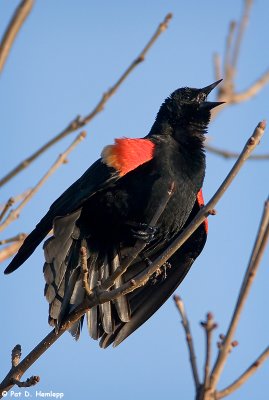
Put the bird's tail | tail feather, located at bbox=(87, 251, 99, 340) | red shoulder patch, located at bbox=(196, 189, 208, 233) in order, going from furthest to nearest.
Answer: red shoulder patch, located at bbox=(196, 189, 208, 233), tail feather, located at bbox=(87, 251, 99, 340), the bird's tail

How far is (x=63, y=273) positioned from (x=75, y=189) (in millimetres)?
574

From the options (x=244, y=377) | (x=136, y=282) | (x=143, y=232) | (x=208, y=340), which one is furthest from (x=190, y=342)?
(x=143, y=232)

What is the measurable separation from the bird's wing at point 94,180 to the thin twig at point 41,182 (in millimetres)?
1150

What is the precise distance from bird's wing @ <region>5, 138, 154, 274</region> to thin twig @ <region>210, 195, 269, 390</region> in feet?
6.31

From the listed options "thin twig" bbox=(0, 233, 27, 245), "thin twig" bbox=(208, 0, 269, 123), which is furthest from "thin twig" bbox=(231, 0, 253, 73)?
"thin twig" bbox=(0, 233, 27, 245)

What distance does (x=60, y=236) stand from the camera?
430 centimetres

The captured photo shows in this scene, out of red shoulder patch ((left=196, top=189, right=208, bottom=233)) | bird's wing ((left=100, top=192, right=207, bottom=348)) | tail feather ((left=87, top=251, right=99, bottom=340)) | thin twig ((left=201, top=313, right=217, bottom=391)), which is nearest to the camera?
thin twig ((left=201, top=313, right=217, bottom=391))

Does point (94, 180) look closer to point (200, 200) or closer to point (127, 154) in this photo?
point (127, 154)

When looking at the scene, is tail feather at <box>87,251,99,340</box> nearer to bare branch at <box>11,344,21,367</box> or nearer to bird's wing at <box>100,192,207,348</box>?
bird's wing at <box>100,192,207,348</box>

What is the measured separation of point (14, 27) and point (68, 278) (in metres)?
2.35

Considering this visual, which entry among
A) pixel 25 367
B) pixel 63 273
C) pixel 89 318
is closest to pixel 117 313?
pixel 89 318

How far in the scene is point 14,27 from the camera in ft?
7.47

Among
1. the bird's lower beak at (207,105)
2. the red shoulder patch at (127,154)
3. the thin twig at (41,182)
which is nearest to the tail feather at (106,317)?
the red shoulder patch at (127,154)

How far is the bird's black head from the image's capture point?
5387 millimetres
